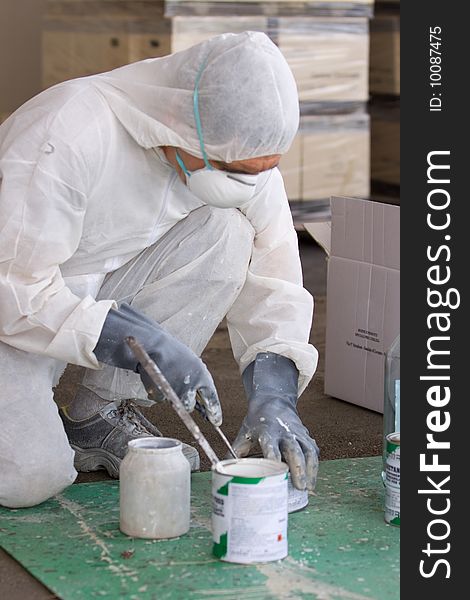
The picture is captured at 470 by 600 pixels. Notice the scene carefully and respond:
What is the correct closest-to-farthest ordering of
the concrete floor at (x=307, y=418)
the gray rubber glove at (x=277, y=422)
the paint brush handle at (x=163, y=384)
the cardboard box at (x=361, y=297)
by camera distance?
the paint brush handle at (x=163, y=384) → the gray rubber glove at (x=277, y=422) → the concrete floor at (x=307, y=418) → the cardboard box at (x=361, y=297)

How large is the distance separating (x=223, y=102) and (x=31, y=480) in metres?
0.87

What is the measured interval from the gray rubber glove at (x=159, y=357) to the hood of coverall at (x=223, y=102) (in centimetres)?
37

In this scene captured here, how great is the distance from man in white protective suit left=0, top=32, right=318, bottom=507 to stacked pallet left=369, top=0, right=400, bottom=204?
4013 mm

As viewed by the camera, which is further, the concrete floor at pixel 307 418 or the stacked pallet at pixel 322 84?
the stacked pallet at pixel 322 84

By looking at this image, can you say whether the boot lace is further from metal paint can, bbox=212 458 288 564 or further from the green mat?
metal paint can, bbox=212 458 288 564

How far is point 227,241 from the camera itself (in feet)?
8.55

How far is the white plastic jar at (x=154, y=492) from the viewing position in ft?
7.02

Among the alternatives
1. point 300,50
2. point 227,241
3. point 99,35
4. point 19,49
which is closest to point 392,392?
point 227,241

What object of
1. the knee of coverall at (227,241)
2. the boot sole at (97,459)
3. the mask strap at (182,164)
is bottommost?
the boot sole at (97,459)

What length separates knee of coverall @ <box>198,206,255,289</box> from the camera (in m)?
2.61

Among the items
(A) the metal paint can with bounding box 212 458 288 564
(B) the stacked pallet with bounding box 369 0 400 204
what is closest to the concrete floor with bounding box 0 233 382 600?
(A) the metal paint can with bounding box 212 458 288 564

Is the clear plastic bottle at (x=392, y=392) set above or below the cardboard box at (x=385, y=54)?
below

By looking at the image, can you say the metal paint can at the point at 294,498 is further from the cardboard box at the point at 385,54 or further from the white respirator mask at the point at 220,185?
the cardboard box at the point at 385,54

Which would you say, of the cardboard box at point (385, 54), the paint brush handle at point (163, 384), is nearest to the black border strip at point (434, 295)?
the paint brush handle at point (163, 384)
